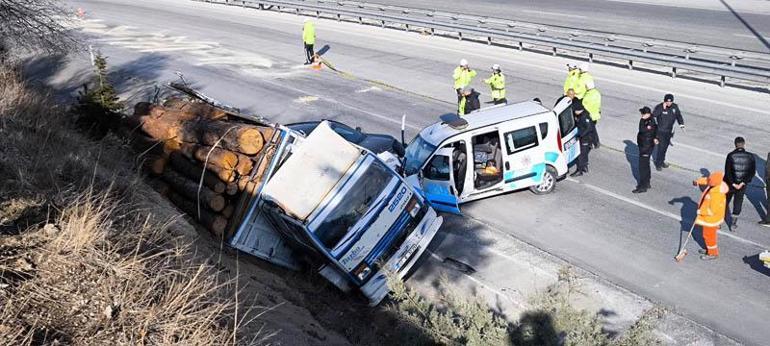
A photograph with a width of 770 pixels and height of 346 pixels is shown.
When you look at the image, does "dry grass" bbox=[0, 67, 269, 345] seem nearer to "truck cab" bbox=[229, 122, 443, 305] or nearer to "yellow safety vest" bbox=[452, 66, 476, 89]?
"truck cab" bbox=[229, 122, 443, 305]

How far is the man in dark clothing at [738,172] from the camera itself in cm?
1085

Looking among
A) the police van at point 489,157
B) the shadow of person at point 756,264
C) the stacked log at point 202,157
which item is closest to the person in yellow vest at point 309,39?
the stacked log at point 202,157

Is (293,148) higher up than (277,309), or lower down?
higher up

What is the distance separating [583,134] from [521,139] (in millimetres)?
1776

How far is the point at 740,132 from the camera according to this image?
15758mm

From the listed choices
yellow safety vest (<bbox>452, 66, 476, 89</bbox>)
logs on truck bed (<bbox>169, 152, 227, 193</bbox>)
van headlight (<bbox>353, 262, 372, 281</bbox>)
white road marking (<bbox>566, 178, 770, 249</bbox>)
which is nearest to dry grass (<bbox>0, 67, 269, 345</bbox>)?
logs on truck bed (<bbox>169, 152, 227, 193</bbox>)

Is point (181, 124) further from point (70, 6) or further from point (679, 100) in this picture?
point (70, 6)

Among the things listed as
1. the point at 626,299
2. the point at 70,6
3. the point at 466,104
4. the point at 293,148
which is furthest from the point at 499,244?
the point at 70,6

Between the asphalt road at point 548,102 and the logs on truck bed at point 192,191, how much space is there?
3.98 m

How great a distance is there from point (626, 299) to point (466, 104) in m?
8.18

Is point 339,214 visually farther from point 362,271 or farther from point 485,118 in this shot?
point 485,118

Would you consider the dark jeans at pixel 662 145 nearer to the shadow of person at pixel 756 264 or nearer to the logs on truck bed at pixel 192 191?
the shadow of person at pixel 756 264

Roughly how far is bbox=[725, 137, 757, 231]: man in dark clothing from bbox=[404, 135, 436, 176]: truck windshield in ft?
16.7

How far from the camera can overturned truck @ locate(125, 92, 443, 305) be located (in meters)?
9.91
